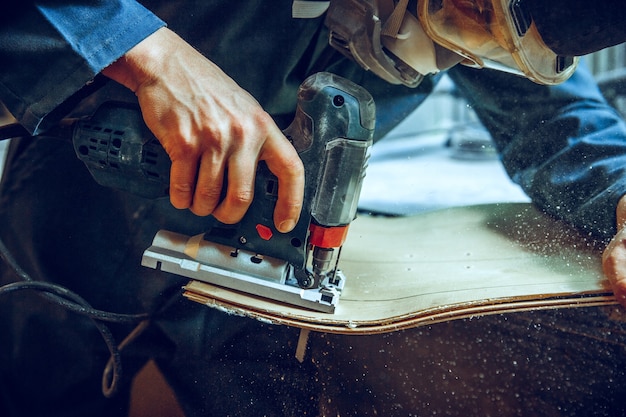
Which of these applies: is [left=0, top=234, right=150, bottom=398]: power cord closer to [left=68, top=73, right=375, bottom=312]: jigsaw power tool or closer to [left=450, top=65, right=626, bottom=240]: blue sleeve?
[left=68, top=73, right=375, bottom=312]: jigsaw power tool

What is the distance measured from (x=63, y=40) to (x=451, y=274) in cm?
67

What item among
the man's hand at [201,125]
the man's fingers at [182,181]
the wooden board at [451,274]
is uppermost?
the man's hand at [201,125]

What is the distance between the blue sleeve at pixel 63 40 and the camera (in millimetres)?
719

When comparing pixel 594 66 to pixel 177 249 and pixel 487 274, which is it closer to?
pixel 487 274

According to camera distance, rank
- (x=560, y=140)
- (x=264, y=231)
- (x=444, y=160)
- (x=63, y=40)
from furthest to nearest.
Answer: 1. (x=444, y=160)
2. (x=560, y=140)
3. (x=264, y=231)
4. (x=63, y=40)

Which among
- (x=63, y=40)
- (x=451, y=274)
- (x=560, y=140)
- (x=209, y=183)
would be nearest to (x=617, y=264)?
(x=451, y=274)

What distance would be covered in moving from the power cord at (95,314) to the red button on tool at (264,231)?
32cm

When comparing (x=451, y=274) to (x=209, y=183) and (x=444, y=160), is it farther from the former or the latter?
(x=444, y=160)

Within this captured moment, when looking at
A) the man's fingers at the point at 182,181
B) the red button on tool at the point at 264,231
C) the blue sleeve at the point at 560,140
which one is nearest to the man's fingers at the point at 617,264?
the blue sleeve at the point at 560,140

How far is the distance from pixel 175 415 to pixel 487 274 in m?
0.56

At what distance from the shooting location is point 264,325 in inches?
33.9

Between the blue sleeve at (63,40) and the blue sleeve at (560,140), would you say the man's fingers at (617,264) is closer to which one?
the blue sleeve at (560,140)

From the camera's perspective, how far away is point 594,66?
1.98 m

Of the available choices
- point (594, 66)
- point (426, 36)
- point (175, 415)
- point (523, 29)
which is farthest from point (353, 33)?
point (594, 66)
